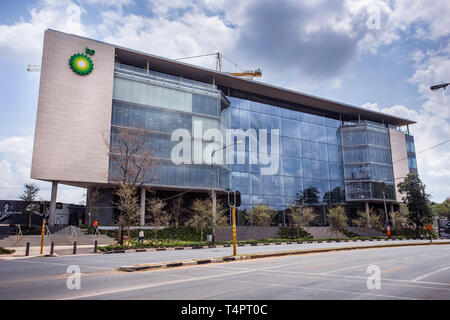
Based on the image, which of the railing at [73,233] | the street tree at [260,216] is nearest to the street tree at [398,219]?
the street tree at [260,216]

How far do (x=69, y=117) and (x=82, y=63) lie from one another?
7348 millimetres

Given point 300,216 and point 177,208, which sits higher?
point 177,208

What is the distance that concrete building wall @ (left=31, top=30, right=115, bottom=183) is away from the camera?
131 feet

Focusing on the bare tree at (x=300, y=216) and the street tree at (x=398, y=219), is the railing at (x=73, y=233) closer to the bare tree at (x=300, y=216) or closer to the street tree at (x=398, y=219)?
the bare tree at (x=300, y=216)

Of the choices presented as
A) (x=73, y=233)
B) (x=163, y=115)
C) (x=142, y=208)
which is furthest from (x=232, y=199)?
(x=163, y=115)

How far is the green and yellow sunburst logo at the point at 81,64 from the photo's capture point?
42500 mm

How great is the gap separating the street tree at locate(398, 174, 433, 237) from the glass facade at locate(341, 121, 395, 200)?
3.74 metres

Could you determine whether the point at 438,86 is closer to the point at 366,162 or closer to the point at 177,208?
the point at 177,208

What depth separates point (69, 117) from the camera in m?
41.3

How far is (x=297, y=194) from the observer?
6153cm

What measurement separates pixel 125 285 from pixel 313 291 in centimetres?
459

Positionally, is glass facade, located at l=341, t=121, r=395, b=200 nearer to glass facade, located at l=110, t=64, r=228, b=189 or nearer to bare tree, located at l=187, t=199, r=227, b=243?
glass facade, located at l=110, t=64, r=228, b=189

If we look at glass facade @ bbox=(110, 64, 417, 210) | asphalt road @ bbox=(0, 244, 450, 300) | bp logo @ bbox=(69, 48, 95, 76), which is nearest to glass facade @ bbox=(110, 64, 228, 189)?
glass facade @ bbox=(110, 64, 417, 210)
